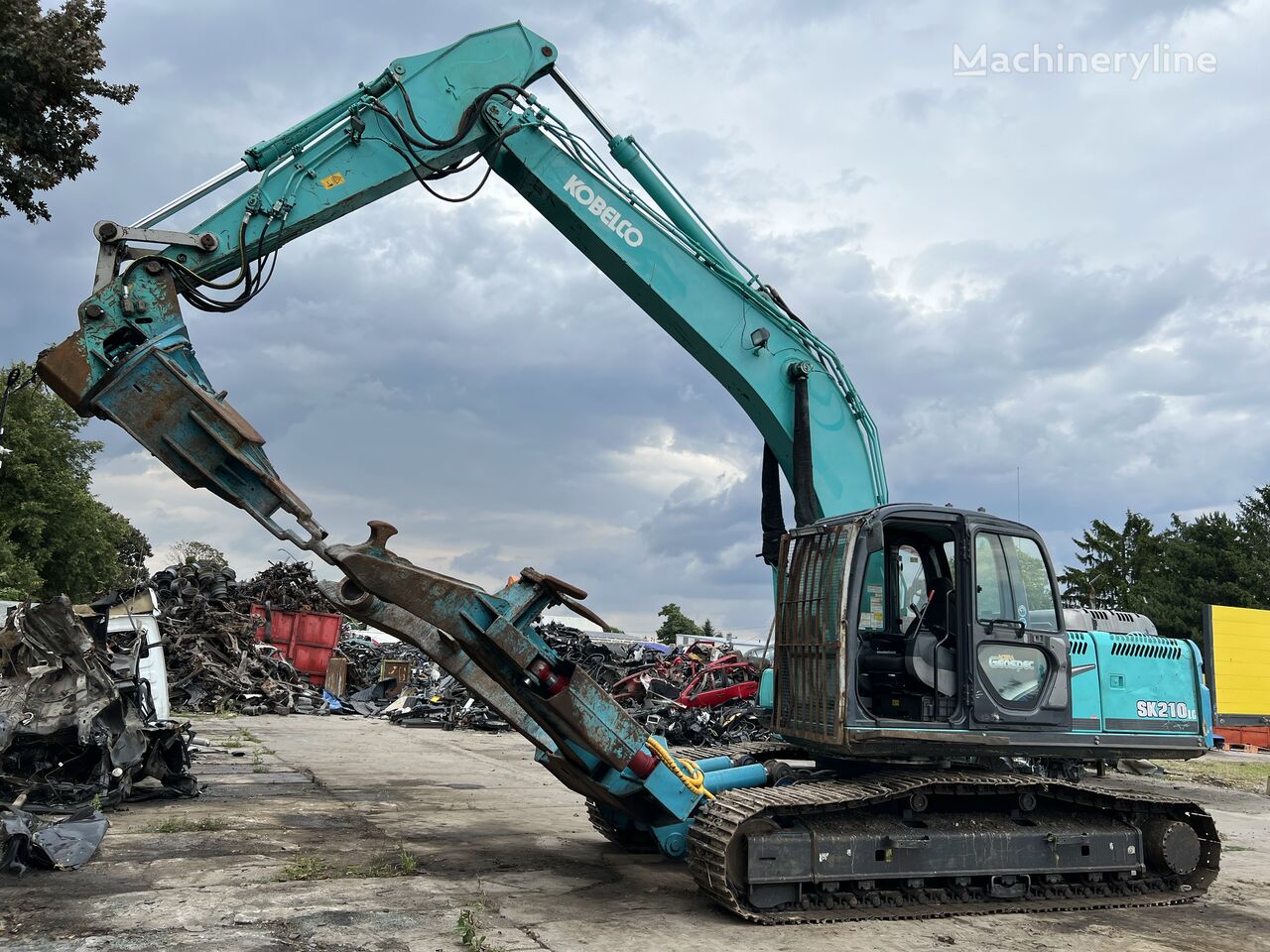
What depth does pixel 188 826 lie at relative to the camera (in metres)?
8.03

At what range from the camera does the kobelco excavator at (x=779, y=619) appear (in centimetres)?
621

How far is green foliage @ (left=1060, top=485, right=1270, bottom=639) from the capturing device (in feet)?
145

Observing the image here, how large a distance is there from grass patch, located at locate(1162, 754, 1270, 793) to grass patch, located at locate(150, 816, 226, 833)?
14.0m

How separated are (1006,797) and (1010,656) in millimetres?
1004

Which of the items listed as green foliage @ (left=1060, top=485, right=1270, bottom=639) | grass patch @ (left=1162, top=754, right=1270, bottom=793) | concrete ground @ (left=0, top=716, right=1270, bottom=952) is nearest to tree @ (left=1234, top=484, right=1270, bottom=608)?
green foliage @ (left=1060, top=485, right=1270, bottom=639)

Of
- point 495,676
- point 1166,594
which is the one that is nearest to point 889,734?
point 495,676

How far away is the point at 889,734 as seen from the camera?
6.34m

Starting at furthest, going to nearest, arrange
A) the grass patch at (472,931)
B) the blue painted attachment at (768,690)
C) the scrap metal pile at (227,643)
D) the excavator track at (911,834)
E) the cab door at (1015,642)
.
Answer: the scrap metal pile at (227,643) → the blue painted attachment at (768,690) → the cab door at (1015,642) → the excavator track at (911,834) → the grass patch at (472,931)

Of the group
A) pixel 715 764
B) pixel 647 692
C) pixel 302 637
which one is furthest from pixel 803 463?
pixel 302 637

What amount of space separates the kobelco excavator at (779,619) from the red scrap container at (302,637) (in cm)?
1742

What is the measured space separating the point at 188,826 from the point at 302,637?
16628 mm

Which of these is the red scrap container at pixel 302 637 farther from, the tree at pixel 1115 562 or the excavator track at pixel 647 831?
the tree at pixel 1115 562

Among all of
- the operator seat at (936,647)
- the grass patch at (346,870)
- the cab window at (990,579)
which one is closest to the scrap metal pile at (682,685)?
the operator seat at (936,647)

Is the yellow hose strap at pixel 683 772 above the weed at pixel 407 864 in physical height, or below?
above
